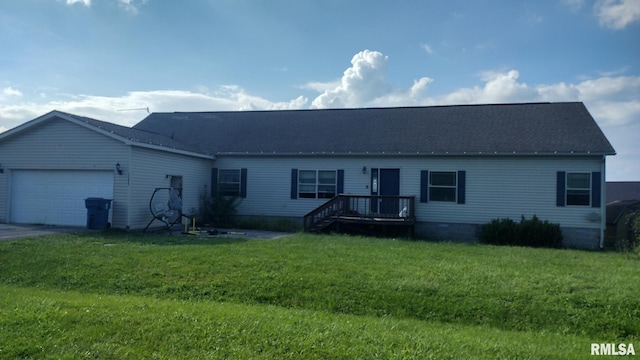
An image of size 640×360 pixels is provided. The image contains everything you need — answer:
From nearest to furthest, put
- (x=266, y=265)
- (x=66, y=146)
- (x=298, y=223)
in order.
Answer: (x=266, y=265) → (x=66, y=146) → (x=298, y=223)

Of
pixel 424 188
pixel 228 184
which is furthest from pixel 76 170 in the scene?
pixel 424 188

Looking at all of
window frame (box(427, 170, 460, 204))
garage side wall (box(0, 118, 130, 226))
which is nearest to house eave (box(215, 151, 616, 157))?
window frame (box(427, 170, 460, 204))

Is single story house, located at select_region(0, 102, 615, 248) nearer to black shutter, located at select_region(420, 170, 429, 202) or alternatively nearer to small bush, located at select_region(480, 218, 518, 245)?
black shutter, located at select_region(420, 170, 429, 202)

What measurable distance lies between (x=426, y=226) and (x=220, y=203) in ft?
25.8

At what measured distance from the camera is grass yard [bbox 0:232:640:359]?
16.4ft

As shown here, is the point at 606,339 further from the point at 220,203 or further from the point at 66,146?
the point at 66,146

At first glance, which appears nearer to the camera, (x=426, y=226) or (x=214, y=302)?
(x=214, y=302)

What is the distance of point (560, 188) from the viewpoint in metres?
15.6

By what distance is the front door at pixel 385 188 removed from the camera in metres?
17.0

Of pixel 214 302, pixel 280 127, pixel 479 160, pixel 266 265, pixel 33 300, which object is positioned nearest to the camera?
pixel 33 300

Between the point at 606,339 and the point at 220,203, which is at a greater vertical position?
the point at 220,203

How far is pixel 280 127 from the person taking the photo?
20484 mm

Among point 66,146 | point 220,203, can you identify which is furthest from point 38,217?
point 220,203

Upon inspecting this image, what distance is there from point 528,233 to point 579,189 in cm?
242
